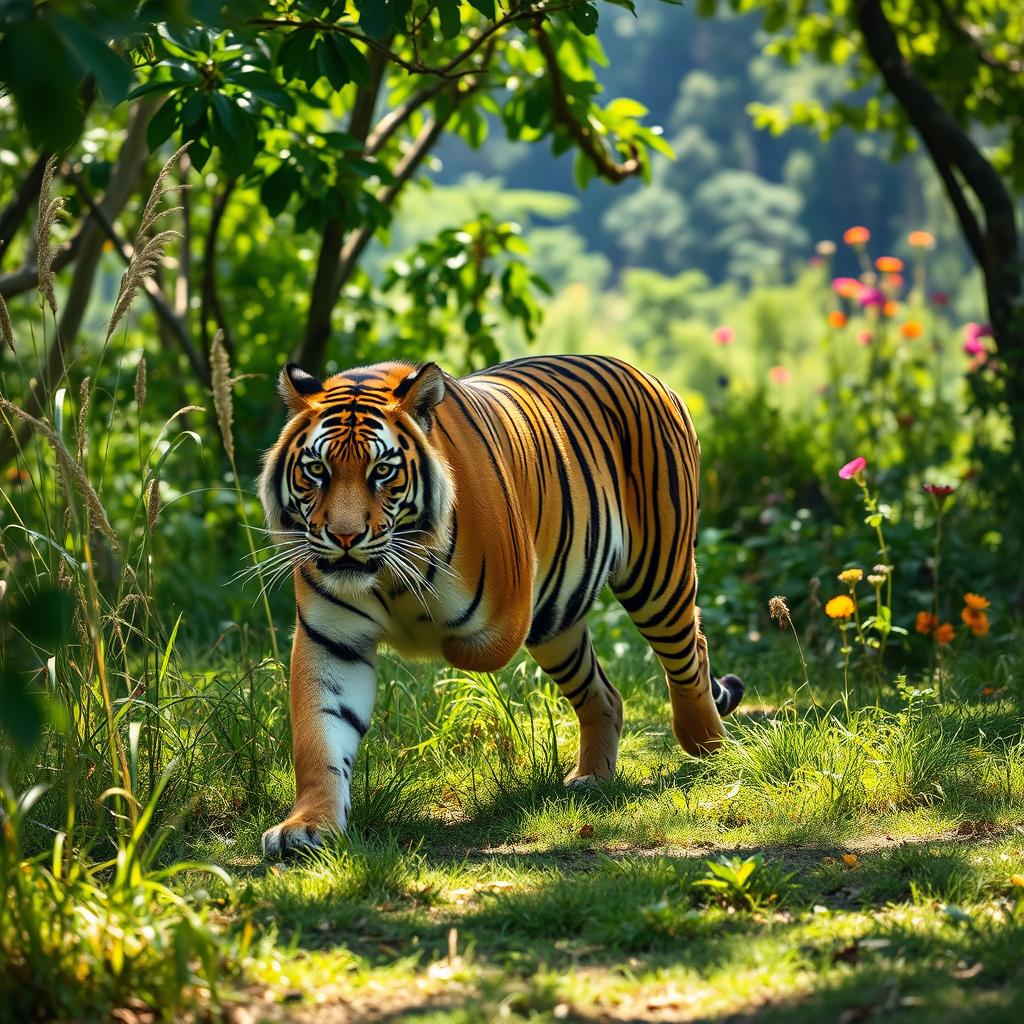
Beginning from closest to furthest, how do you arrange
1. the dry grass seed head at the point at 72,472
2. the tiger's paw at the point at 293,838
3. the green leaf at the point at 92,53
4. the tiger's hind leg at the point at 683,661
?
the green leaf at the point at 92,53
the dry grass seed head at the point at 72,472
the tiger's paw at the point at 293,838
the tiger's hind leg at the point at 683,661

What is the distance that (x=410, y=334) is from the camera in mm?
8992

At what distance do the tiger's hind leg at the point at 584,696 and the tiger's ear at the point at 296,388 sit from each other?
1.32 metres

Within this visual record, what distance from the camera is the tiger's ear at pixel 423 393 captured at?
4.07 m

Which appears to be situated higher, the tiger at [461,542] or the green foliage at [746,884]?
the tiger at [461,542]

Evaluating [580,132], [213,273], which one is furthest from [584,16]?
[213,273]

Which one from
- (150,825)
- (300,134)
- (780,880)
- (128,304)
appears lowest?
(150,825)

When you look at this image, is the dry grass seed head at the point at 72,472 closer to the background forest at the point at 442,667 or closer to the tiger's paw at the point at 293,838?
the background forest at the point at 442,667

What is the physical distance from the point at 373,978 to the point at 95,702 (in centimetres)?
145

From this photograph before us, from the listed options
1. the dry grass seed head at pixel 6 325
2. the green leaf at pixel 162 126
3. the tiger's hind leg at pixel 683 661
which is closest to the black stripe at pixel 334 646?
the dry grass seed head at pixel 6 325

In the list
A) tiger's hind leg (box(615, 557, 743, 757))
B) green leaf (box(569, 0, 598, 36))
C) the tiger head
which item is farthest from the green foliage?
green leaf (box(569, 0, 598, 36))

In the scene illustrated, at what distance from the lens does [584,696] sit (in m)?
5.00

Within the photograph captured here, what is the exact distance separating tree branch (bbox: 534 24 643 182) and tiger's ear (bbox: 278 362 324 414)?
2.33 metres

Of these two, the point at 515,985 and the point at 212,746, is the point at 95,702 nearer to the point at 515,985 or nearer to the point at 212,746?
the point at 212,746

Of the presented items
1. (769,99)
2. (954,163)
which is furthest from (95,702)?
(769,99)
